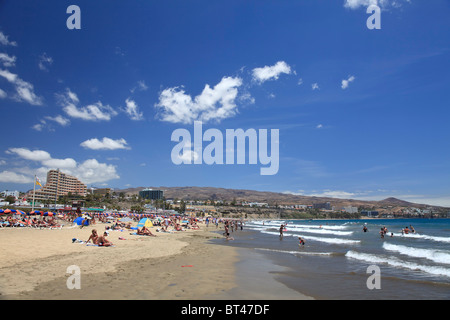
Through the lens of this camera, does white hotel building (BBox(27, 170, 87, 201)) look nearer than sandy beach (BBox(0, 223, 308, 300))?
No

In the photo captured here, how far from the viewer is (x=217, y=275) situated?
9.33 m

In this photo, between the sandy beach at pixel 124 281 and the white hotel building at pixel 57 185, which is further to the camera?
the white hotel building at pixel 57 185

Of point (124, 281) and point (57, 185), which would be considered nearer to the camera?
point (124, 281)

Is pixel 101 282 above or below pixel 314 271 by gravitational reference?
above

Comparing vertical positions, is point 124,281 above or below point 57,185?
below
